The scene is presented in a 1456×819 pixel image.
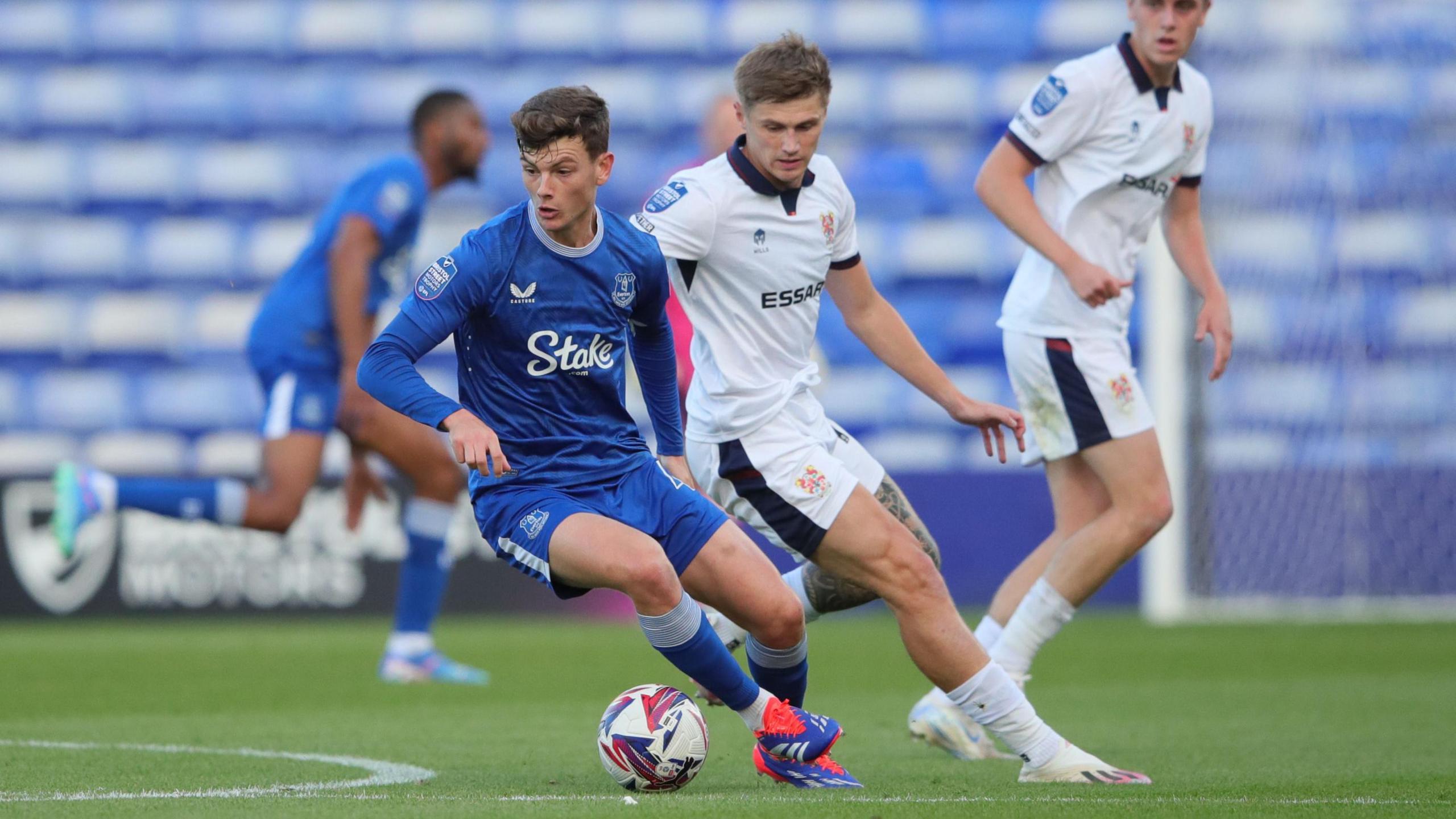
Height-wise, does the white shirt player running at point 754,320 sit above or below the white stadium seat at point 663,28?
below

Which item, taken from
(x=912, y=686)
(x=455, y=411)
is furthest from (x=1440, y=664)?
(x=455, y=411)

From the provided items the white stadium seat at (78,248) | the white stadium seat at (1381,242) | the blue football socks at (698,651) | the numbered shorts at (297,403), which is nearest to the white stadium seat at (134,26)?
the white stadium seat at (78,248)

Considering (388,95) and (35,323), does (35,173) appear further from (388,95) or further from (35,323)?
(388,95)

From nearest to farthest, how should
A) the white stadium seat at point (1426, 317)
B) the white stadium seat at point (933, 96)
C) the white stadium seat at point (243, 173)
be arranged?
the white stadium seat at point (1426, 317) < the white stadium seat at point (243, 173) < the white stadium seat at point (933, 96)

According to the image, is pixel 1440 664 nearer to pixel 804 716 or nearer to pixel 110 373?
pixel 804 716

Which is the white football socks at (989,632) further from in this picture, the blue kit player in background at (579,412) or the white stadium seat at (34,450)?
the white stadium seat at (34,450)

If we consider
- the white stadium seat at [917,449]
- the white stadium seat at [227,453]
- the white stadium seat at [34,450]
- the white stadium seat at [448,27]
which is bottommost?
the white stadium seat at [34,450]

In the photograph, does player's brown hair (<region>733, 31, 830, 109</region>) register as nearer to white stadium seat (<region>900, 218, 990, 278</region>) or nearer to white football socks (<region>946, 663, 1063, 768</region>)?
white football socks (<region>946, 663, 1063, 768</region>)

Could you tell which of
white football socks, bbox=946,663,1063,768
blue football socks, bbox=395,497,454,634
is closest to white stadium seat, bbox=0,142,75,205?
blue football socks, bbox=395,497,454,634

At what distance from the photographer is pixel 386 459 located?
7.17 m

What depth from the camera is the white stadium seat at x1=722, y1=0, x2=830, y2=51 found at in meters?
12.9

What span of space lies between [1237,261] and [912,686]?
4.92 m

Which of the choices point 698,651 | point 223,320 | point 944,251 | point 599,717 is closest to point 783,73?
point 698,651

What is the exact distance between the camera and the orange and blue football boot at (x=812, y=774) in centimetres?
395
